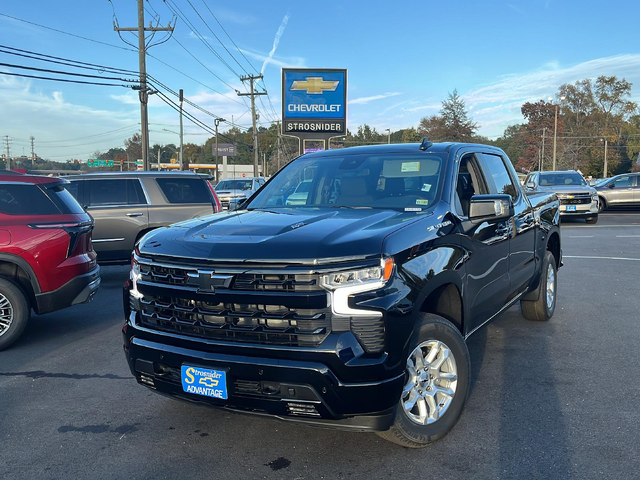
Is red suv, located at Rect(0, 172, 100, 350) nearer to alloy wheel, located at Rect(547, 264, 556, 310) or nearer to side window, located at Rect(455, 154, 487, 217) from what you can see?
side window, located at Rect(455, 154, 487, 217)

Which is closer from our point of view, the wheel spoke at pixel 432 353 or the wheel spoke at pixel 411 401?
the wheel spoke at pixel 411 401

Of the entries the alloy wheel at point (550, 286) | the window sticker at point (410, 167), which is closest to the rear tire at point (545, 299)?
the alloy wheel at point (550, 286)

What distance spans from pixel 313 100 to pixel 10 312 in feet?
74.2

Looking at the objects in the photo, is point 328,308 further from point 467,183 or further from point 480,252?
point 467,183

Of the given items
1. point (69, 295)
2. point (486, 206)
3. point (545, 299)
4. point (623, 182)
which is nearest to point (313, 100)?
point (623, 182)

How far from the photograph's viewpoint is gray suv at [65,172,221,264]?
990cm

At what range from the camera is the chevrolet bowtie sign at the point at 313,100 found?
26969 millimetres

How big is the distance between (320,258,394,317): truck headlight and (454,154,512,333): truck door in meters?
1.15

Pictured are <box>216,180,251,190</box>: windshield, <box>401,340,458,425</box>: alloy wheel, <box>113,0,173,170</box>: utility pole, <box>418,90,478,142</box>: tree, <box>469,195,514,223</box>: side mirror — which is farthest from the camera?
<box>418,90,478,142</box>: tree

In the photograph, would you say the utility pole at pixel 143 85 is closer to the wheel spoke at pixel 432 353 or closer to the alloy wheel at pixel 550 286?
the alloy wheel at pixel 550 286

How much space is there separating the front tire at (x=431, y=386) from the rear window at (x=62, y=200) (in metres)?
4.50

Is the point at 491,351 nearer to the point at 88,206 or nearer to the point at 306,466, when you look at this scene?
the point at 306,466

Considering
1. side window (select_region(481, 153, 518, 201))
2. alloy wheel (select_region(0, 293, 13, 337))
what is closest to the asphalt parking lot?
alloy wheel (select_region(0, 293, 13, 337))

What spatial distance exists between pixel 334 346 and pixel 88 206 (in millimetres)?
8098
